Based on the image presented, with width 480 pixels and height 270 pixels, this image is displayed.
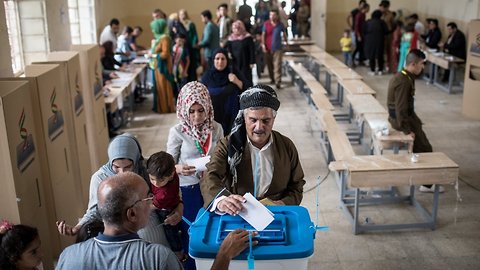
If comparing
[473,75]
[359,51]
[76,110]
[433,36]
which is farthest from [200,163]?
[359,51]

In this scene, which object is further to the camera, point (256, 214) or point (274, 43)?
point (274, 43)

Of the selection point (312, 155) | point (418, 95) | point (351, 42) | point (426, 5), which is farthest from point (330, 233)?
point (426, 5)

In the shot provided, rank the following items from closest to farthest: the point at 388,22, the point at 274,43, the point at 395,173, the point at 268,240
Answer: the point at 268,240, the point at 395,173, the point at 274,43, the point at 388,22

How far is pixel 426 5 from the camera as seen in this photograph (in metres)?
14.8

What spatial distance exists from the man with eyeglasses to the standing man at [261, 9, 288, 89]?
381 inches

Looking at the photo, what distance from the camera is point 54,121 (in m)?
4.48

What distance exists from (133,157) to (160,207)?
359 mm

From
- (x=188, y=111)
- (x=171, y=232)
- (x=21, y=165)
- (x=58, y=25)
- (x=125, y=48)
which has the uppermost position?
(x=58, y=25)

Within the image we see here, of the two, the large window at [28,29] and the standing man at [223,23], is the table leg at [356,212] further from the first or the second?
the standing man at [223,23]

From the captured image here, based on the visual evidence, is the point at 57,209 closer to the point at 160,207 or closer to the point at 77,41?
the point at 160,207

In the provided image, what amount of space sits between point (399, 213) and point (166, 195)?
10.8 feet

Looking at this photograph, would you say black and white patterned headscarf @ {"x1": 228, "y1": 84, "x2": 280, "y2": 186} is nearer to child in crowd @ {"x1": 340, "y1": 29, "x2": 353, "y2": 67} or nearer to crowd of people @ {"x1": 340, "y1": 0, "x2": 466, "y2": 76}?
crowd of people @ {"x1": 340, "y1": 0, "x2": 466, "y2": 76}

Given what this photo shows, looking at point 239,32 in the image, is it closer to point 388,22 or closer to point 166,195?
point 388,22

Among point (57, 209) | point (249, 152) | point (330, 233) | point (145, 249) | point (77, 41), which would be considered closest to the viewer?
point (145, 249)
